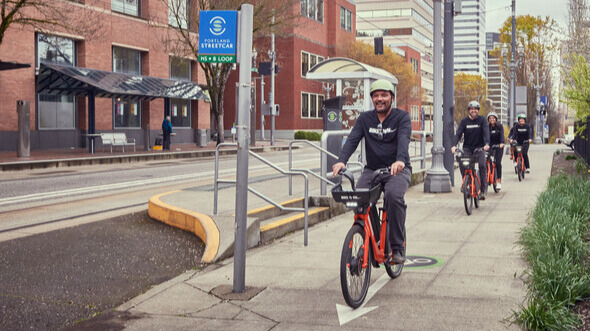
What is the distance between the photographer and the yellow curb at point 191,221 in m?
7.64

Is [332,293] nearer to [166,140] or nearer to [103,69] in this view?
[166,140]

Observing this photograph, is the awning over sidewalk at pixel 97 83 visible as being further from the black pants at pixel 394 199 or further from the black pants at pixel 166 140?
the black pants at pixel 394 199

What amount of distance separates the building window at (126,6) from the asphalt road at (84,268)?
28454 millimetres

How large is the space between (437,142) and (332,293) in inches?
383

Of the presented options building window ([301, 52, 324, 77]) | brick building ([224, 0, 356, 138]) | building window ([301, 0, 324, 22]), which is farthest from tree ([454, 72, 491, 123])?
building window ([301, 52, 324, 77])

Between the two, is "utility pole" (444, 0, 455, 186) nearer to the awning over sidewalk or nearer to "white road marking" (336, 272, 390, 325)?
"white road marking" (336, 272, 390, 325)

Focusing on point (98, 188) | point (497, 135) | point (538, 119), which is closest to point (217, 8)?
point (98, 188)

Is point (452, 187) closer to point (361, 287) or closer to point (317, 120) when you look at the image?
point (361, 287)

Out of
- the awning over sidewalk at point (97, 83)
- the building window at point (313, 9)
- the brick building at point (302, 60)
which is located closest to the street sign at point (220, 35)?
the awning over sidewalk at point (97, 83)

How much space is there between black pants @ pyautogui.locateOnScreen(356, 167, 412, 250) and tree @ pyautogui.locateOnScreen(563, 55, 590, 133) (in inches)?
216

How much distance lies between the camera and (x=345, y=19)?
70812mm

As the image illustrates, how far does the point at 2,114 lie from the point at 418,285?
26.5 meters

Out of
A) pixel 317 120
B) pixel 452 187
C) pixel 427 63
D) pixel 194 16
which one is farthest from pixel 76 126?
pixel 427 63

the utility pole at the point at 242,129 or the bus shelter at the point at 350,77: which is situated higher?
the bus shelter at the point at 350,77
